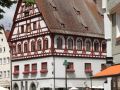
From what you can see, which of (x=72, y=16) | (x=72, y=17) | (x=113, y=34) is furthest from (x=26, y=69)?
(x=113, y=34)

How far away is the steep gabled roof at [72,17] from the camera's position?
72812 mm

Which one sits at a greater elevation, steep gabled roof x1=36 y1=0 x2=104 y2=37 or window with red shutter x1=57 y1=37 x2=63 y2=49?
steep gabled roof x1=36 y1=0 x2=104 y2=37

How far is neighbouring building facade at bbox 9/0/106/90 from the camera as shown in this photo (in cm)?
7106

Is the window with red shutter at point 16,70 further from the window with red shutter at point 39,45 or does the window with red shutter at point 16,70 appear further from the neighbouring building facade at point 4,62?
the neighbouring building facade at point 4,62

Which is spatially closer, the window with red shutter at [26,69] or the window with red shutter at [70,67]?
the window with red shutter at [70,67]

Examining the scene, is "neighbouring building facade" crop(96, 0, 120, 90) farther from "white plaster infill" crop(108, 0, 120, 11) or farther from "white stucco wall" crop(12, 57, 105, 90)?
"white stucco wall" crop(12, 57, 105, 90)

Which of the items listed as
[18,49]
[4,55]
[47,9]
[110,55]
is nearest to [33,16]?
[47,9]

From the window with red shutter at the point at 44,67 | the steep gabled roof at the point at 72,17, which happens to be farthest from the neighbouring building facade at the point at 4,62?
the window with red shutter at the point at 44,67

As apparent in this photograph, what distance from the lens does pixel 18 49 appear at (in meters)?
79.8

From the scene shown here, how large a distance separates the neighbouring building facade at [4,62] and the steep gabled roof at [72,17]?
17.7m

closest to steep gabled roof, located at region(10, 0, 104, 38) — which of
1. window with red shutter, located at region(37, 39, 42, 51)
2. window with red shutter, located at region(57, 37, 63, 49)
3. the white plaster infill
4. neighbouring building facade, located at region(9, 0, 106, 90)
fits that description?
neighbouring building facade, located at region(9, 0, 106, 90)

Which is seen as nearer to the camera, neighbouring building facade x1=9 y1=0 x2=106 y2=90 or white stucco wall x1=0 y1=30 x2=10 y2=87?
neighbouring building facade x1=9 y1=0 x2=106 y2=90

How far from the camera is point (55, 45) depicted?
71.5 m

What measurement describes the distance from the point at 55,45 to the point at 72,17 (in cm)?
868
